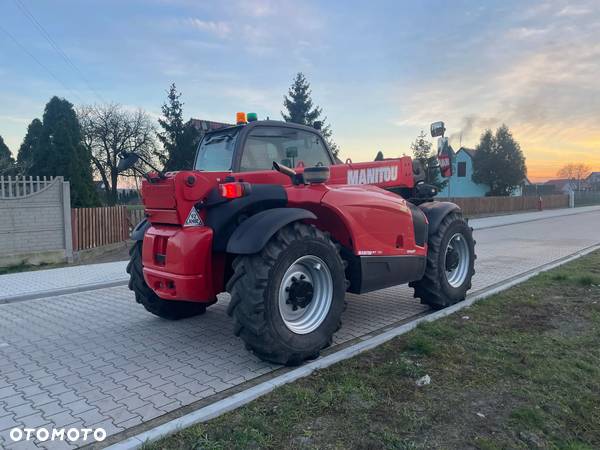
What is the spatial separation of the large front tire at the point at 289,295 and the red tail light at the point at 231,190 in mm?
507

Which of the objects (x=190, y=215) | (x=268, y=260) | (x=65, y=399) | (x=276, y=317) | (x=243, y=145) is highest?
(x=243, y=145)

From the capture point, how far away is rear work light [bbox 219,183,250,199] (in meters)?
4.05

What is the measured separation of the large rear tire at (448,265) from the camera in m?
5.88

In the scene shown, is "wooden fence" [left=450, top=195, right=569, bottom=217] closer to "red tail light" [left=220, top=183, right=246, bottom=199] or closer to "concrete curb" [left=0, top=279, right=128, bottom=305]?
"concrete curb" [left=0, top=279, right=128, bottom=305]

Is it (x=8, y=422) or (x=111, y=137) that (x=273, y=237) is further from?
(x=111, y=137)

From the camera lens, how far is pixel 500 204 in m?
36.2

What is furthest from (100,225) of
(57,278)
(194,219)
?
(194,219)

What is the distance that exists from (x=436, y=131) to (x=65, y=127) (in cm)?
2422

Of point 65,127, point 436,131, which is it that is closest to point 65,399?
point 436,131

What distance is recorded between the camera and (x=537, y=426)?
10.2ft

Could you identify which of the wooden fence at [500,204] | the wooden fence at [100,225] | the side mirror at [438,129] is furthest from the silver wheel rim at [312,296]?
the wooden fence at [500,204]

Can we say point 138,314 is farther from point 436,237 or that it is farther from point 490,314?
point 490,314

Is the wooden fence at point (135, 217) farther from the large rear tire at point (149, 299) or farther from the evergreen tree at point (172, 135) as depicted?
the large rear tire at point (149, 299)

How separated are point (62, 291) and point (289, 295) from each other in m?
5.37
